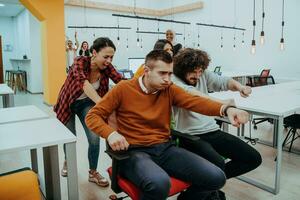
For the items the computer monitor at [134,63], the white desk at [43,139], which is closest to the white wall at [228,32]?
the computer monitor at [134,63]

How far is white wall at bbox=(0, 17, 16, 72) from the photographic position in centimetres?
1125

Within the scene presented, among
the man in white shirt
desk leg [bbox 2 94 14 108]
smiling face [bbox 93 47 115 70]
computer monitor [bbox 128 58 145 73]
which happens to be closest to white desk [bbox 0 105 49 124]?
smiling face [bbox 93 47 115 70]

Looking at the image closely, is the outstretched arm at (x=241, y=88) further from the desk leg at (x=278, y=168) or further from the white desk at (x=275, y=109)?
the desk leg at (x=278, y=168)

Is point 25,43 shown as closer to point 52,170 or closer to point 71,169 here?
point 52,170

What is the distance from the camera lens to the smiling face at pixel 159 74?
175 cm

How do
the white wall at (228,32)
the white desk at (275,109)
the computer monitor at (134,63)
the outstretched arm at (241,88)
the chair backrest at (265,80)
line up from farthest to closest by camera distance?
the white wall at (228,32), the computer monitor at (134,63), the chair backrest at (265,80), the white desk at (275,109), the outstretched arm at (241,88)

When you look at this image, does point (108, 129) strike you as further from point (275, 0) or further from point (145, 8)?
point (145, 8)

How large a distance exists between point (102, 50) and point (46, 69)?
506 centimetres

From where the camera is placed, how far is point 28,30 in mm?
9094

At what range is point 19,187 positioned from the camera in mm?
1640

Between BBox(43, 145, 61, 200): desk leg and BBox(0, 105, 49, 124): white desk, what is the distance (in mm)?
262

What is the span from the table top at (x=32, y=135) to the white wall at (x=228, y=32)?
22.4 feet

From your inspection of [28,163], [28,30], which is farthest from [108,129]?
[28,30]

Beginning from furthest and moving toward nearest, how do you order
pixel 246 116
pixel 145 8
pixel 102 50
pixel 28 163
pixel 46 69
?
pixel 145 8 → pixel 46 69 → pixel 28 163 → pixel 102 50 → pixel 246 116
